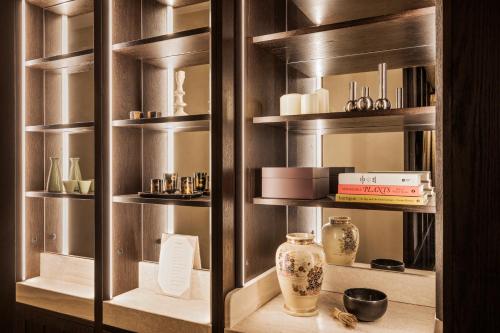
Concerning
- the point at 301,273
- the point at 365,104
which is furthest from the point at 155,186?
the point at 365,104

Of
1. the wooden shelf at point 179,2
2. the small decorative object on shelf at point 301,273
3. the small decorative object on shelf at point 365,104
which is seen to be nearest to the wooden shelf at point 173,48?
the wooden shelf at point 179,2

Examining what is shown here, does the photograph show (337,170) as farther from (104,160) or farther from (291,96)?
(104,160)

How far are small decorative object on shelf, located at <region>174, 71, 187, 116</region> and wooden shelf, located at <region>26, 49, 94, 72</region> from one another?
459mm

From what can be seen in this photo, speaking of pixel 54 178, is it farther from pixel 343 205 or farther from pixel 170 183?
pixel 343 205

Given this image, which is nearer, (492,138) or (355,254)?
(492,138)

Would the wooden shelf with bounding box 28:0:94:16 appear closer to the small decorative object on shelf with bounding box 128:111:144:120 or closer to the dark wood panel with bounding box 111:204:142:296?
the small decorative object on shelf with bounding box 128:111:144:120

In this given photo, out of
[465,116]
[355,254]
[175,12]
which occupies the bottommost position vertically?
[355,254]

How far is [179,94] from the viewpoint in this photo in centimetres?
199

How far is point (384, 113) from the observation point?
55.8 inches

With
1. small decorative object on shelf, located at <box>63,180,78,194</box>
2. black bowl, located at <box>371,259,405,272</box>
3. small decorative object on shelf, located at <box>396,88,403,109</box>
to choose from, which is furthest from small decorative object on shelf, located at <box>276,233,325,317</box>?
small decorative object on shelf, located at <box>63,180,78,194</box>

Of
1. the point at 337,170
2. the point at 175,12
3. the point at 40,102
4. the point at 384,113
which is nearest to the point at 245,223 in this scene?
the point at 337,170

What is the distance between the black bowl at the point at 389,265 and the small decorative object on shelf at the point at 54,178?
181 centimetres

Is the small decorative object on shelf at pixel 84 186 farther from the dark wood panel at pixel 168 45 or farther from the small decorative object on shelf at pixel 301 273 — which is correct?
the small decorative object on shelf at pixel 301 273

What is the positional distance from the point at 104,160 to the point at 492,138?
5.27ft
